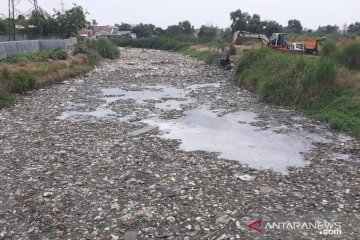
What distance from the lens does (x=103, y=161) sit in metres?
8.03

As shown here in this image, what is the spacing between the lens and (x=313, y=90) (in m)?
13.8

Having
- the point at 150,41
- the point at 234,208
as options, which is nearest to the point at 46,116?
the point at 234,208

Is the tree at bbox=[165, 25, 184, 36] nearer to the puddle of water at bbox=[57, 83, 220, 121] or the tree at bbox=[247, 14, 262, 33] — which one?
the tree at bbox=[247, 14, 262, 33]

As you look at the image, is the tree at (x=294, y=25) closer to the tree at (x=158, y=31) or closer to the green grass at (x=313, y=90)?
the tree at (x=158, y=31)

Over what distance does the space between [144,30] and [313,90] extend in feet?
288

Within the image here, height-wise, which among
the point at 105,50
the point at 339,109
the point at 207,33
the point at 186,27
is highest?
the point at 186,27

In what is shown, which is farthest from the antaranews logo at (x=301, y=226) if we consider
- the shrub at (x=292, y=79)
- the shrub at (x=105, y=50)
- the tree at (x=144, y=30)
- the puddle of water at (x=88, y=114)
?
the tree at (x=144, y=30)

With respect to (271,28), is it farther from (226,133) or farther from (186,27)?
(226,133)

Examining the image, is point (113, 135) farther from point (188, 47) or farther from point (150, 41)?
point (150, 41)

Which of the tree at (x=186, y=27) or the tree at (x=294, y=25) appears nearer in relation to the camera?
the tree at (x=294, y=25)

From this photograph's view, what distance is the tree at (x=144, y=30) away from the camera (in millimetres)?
95000

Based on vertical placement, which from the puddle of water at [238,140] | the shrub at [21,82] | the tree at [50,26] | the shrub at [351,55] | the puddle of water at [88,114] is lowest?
the puddle of water at [238,140]

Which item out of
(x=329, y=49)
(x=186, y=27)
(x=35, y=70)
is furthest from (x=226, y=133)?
(x=186, y=27)

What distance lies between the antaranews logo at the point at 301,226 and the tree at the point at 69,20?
1642 inches
